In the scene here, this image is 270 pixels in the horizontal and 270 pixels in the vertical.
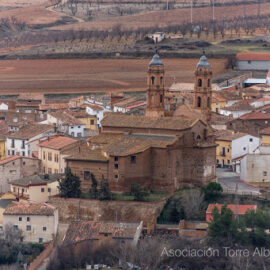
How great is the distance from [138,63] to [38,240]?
5664 cm

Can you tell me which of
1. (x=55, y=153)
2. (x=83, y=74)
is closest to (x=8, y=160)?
(x=55, y=153)

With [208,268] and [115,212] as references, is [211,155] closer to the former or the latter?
[115,212]

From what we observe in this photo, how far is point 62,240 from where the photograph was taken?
176 feet

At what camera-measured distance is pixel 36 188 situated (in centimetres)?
5781

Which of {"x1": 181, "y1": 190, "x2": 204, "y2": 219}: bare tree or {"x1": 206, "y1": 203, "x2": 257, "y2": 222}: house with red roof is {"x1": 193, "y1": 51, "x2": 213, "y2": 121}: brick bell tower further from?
{"x1": 206, "y1": 203, "x2": 257, "y2": 222}: house with red roof

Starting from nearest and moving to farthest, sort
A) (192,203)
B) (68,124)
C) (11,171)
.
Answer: (192,203)
(11,171)
(68,124)

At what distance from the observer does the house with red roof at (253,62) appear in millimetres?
105062

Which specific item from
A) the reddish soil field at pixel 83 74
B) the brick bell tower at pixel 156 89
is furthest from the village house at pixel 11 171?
the reddish soil field at pixel 83 74

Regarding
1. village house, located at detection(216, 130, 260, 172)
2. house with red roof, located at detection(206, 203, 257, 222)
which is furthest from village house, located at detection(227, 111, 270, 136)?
house with red roof, located at detection(206, 203, 257, 222)

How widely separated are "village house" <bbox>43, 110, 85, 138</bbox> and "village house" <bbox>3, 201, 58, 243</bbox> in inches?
549

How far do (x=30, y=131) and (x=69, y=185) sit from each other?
1030 cm

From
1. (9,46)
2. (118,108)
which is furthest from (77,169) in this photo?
(9,46)

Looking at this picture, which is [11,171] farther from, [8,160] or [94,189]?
[94,189]

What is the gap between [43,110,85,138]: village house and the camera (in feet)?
227
